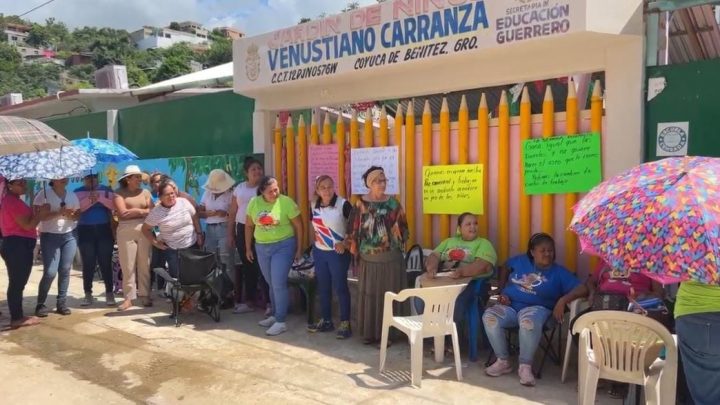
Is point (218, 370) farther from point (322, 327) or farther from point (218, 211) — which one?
point (218, 211)

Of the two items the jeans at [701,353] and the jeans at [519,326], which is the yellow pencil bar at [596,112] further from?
the jeans at [701,353]

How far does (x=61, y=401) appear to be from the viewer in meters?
4.13

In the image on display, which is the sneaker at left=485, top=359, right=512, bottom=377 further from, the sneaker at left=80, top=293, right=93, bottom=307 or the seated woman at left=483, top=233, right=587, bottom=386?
the sneaker at left=80, top=293, right=93, bottom=307

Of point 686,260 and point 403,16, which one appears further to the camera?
point 403,16

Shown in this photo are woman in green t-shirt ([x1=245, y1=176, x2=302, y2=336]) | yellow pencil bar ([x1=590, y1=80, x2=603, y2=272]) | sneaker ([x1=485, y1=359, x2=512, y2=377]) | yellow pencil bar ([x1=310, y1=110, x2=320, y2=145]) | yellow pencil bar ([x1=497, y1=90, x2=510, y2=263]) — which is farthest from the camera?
yellow pencil bar ([x1=310, y1=110, x2=320, y2=145])

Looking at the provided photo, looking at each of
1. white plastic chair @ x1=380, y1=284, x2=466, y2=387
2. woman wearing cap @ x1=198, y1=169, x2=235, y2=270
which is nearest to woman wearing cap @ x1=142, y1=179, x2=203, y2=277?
woman wearing cap @ x1=198, y1=169, x2=235, y2=270

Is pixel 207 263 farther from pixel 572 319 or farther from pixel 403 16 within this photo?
pixel 572 319

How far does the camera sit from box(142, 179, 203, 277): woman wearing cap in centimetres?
639

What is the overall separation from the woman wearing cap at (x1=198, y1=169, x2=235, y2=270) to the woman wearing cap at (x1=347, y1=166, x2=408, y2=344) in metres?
2.08

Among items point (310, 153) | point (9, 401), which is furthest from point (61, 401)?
point (310, 153)

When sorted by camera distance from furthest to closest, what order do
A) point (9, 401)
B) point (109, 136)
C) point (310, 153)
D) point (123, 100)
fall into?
point (123, 100), point (109, 136), point (310, 153), point (9, 401)

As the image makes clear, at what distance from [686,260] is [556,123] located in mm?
2502

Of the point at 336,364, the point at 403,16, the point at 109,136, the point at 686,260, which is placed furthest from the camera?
the point at 109,136

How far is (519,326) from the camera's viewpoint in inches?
170
